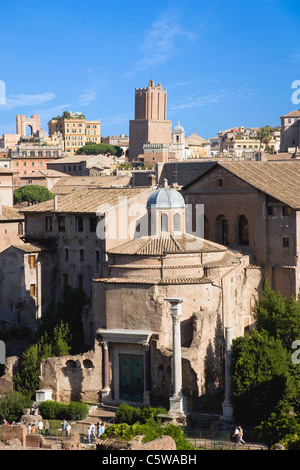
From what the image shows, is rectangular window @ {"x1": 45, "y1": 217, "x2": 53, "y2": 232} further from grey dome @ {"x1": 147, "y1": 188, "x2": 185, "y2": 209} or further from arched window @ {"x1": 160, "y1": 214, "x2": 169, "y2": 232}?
arched window @ {"x1": 160, "y1": 214, "x2": 169, "y2": 232}

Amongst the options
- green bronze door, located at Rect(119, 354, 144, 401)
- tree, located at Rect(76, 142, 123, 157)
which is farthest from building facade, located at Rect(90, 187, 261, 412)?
tree, located at Rect(76, 142, 123, 157)

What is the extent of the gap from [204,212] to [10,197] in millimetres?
25215

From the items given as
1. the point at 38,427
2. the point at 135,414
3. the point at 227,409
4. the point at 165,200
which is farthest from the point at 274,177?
the point at 38,427

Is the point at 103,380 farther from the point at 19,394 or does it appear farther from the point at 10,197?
the point at 10,197

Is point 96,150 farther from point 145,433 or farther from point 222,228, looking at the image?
point 145,433

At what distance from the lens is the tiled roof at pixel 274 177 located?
42.8 meters

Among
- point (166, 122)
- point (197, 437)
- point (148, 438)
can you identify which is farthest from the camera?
point (166, 122)

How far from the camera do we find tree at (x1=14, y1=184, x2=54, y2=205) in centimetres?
9312

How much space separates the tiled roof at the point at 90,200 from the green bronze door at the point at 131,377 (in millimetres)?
9632

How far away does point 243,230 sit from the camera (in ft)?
147

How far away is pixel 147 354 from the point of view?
37.2 m

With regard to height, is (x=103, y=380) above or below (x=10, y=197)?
below

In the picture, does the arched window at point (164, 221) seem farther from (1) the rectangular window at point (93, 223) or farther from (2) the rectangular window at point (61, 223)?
(2) the rectangular window at point (61, 223)
